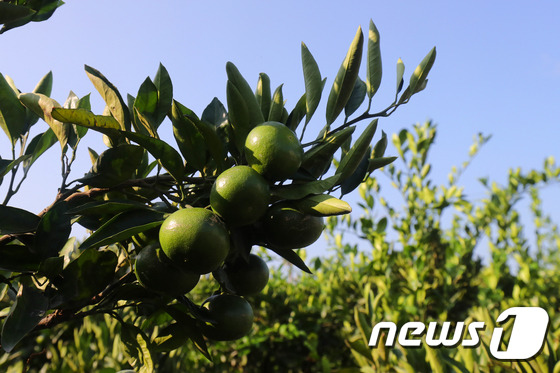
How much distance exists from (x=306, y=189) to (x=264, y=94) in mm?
297

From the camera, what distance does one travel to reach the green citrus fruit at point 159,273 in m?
0.88

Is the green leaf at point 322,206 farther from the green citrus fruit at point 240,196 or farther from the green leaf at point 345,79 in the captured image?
the green leaf at point 345,79

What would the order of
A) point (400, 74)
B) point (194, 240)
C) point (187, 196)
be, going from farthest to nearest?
point (400, 74), point (187, 196), point (194, 240)

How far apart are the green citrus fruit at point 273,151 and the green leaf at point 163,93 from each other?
8.9 inches

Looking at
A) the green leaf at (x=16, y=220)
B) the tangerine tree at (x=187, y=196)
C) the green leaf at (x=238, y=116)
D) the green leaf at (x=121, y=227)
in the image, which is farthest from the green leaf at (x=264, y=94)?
the green leaf at (x=16, y=220)

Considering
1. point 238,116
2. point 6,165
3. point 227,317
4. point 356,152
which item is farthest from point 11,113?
point 356,152

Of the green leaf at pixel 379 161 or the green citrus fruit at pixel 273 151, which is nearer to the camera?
Answer: the green citrus fruit at pixel 273 151

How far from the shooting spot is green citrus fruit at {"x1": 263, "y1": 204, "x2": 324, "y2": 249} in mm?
853

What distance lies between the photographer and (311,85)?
98cm

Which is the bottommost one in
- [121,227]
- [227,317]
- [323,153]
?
[227,317]

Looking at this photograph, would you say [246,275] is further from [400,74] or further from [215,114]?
[400,74]

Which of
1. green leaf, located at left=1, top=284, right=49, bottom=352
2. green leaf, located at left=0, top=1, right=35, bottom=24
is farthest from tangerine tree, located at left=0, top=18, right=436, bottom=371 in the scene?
green leaf, located at left=0, top=1, right=35, bottom=24

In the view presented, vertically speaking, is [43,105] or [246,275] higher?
[43,105]

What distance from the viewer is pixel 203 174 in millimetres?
946
